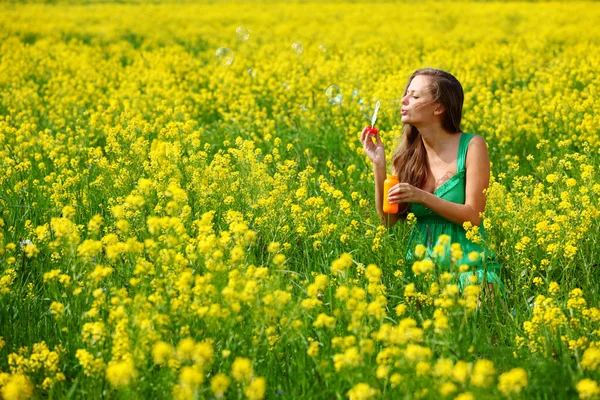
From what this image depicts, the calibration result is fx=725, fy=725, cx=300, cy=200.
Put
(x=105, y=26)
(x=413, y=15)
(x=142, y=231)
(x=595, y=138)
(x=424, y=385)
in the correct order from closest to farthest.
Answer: (x=424, y=385), (x=142, y=231), (x=595, y=138), (x=105, y=26), (x=413, y=15)

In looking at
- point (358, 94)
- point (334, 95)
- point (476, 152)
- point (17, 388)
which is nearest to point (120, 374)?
point (17, 388)

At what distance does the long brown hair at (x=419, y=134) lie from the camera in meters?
3.92

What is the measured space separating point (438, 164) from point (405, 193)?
565 millimetres

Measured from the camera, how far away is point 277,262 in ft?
8.73

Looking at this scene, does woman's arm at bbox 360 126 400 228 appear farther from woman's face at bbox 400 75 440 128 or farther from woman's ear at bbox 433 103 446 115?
woman's ear at bbox 433 103 446 115

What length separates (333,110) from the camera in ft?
22.7

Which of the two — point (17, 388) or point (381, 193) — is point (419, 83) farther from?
point (17, 388)

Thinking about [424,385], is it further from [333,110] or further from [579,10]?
[579,10]

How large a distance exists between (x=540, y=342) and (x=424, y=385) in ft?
2.17

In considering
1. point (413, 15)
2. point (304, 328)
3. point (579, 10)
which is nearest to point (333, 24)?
point (413, 15)

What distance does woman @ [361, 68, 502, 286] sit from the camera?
375cm

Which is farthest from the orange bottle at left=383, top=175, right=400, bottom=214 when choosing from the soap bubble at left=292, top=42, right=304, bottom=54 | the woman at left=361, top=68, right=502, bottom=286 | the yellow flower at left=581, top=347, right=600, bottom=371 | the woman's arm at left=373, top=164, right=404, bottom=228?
the soap bubble at left=292, top=42, right=304, bottom=54

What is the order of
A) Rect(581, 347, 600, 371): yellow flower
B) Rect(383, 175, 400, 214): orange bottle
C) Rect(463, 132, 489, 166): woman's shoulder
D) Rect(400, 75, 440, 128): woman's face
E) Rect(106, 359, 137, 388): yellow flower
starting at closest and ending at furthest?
1. Rect(106, 359, 137, 388): yellow flower
2. Rect(581, 347, 600, 371): yellow flower
3. Rect(383, 175, 400, 214): orange bottle
4. Rect(463, 132, 489, 166): woman's shoulder
5. Rect(400, 75, 440, 128): woman's face

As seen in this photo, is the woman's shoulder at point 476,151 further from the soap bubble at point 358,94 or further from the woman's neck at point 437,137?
the soap bubble at point 358,94
